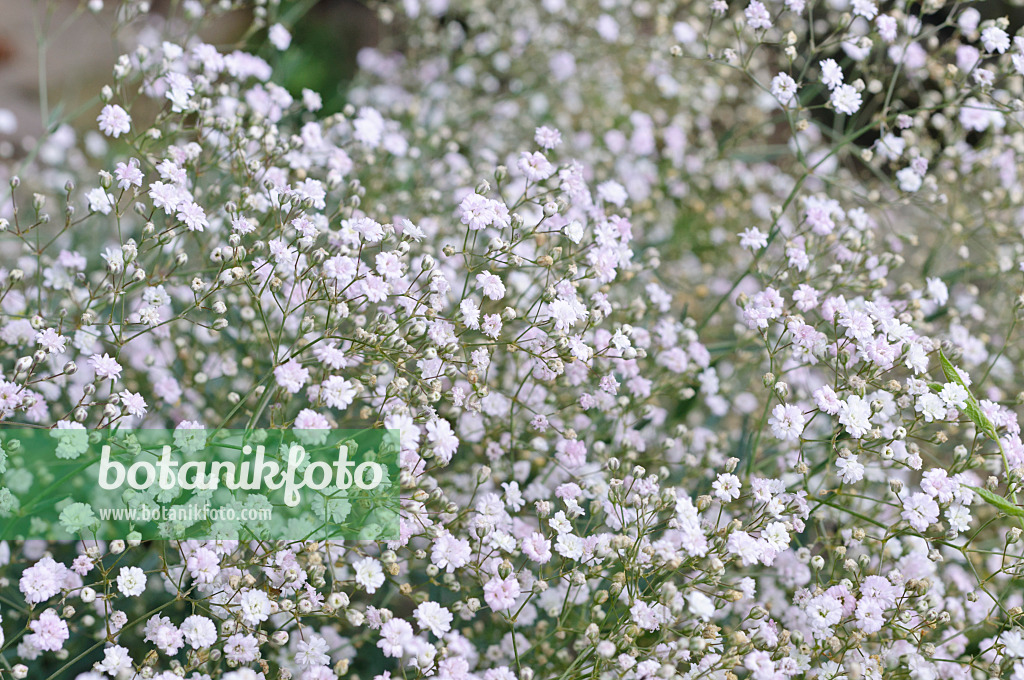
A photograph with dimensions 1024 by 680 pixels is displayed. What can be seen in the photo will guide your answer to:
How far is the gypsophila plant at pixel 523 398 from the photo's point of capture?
1.70 metres

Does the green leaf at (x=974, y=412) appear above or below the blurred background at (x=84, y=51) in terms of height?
below

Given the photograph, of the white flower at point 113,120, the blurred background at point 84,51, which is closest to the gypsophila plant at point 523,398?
the white flower at point 113,120

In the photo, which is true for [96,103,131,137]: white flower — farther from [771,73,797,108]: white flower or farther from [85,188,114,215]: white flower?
[771,73,797,108]: white flower

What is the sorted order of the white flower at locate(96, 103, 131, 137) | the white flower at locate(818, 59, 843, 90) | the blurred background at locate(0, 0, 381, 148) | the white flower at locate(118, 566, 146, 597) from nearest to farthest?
1. the white flower at locate(118, 566, 146, 597)
2. the white flower at locate(96, 103, 131, 137)
3. the white flower at locate(818, 59, 843, 90)
4. the blurred background at locate(0, 0, 381, 148)

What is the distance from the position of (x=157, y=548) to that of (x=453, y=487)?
76 cm

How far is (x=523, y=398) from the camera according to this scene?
221 centimetres

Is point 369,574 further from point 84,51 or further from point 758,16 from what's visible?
point 84,51

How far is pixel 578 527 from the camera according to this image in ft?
6.81

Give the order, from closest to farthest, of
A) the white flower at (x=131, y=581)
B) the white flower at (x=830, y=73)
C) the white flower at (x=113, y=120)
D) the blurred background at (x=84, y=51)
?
the white flower at (x=131, y=581)
the white flower at (x=113, y=120)
the white flower at (x=830, y=73)
the blurred background at (x=84, y=51)

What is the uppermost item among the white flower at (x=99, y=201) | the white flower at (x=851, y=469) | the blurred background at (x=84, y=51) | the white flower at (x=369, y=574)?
the blurred background at (x=84, y=51)

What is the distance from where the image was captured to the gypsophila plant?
1.70 meters

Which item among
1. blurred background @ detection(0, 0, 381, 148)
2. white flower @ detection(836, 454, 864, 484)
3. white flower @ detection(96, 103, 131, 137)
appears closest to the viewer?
white flower @ detection(836, 454, 864, 484)

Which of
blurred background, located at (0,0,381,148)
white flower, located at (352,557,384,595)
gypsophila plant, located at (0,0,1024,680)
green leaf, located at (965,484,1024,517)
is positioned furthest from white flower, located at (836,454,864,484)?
blurred background, located at (0,0,381,148)

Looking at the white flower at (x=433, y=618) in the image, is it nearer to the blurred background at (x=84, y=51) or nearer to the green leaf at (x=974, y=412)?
the green leaf at (x=974, y=412)
